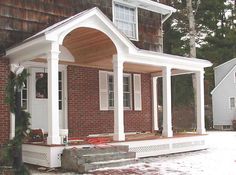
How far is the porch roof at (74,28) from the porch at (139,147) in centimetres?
254

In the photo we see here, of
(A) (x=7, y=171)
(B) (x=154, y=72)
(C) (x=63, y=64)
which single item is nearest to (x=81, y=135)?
(C) (x=63, y=64)

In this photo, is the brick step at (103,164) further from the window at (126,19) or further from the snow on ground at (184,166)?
the window at (126,19)

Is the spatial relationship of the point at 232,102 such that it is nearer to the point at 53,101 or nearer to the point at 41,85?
the point at 41,85

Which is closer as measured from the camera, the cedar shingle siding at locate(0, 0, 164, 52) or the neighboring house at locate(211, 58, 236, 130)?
the cedar shingle siding at locate(0, 0, 164, 52)

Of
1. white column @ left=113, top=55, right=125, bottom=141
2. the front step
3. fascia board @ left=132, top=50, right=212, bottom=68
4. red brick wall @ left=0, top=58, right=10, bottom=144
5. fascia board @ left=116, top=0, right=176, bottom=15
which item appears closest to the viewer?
the front step

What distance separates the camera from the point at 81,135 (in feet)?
46.8

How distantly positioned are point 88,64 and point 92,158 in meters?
4.70

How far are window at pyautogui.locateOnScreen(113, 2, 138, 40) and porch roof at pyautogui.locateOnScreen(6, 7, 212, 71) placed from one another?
92.0 inches

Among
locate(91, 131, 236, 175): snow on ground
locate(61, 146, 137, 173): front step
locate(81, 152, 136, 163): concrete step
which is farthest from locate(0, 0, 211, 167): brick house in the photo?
locate(91, 131, 236, 175): snow on ground

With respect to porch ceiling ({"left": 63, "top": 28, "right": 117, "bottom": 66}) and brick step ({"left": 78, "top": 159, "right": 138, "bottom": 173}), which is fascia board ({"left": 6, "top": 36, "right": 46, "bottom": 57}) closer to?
porch ceiling ({"left": 63, "top": 28, "right": 117, "bottom": 66})

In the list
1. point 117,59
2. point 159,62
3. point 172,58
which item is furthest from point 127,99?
point 117,59

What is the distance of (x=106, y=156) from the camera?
10.8 meters

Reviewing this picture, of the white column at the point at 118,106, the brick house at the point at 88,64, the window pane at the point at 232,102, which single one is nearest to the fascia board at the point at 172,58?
the brick house at the point at 88,64

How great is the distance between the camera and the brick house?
11.1m
